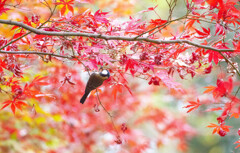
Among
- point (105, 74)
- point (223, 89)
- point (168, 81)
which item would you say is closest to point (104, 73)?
point (105, 74)

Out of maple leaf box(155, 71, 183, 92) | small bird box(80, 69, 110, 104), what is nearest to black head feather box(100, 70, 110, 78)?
small bird box(80, 69, 110, 104)

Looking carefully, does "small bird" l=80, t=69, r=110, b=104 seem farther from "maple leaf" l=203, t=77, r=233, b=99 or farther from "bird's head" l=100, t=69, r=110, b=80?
"maple leaf" l=203, t=77, r=233, b=99

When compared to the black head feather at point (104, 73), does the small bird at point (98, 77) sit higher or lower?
→ lower

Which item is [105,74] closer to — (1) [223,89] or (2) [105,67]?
(2) [105,67]

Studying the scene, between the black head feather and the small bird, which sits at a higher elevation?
the black head feather

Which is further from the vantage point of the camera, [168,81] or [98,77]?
[98,77]

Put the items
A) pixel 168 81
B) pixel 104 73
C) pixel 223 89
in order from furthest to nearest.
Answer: pixel 104 73, pixel 168 81, pixel 223 89

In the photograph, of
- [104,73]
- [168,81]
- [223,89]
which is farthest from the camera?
[104,73]

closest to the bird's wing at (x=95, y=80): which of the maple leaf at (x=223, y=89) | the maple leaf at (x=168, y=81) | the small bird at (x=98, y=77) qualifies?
the small bird at (x=98, y=77)

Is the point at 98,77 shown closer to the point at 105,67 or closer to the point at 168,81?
the point at 105,67

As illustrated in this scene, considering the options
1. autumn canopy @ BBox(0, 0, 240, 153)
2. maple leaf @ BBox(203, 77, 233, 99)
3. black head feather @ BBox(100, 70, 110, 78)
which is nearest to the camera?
maple leaf @ BBox(203, 77, 233, 99)

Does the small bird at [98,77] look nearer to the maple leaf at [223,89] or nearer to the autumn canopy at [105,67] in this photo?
the autumn canopy at [105,67]

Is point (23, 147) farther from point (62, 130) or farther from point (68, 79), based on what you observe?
point (68, 79)

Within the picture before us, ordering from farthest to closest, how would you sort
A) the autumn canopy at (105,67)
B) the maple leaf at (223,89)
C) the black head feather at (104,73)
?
1. the black head feather at (104,73)
2. the autumn canopy at (105,67)
3. the maple leaf at (223,89)
